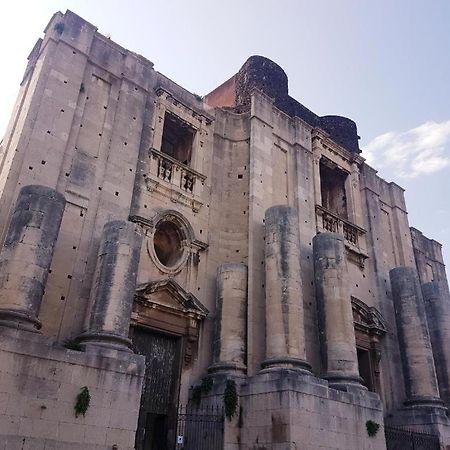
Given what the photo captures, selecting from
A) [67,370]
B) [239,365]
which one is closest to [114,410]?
[67,370]

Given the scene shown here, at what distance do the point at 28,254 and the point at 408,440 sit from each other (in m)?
11.9

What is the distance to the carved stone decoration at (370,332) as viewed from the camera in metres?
17.4

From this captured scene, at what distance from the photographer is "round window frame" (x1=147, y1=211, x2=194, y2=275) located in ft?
46.7

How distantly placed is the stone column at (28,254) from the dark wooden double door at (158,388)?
358cm

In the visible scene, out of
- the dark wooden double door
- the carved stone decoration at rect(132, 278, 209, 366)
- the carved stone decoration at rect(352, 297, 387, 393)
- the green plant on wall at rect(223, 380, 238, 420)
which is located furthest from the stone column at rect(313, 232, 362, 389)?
the dark wooden double door

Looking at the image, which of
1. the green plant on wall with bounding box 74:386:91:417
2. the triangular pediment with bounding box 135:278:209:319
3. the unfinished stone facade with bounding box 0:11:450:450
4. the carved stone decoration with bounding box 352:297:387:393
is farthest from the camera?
the carved stone decoration with bounding box 352:297:387:393

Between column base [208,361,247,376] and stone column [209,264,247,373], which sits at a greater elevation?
stone column [209,264,247,373]

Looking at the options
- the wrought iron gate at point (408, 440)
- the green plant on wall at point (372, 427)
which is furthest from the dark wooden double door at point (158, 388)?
the wrought iron gate at point (408, 440)

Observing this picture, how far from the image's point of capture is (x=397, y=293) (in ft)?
62.3

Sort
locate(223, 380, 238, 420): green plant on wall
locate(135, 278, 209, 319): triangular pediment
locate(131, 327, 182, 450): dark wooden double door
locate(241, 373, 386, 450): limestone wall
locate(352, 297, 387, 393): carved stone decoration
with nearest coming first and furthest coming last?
locate(241, 373, 386, 450): limestone wall, locate(223, 380, 238, 420): green plant on wall, locate(131, 327, 182, 450): dark wooden double door, locate(135, 278, 209, 319): triangular pediment, locate(352, 297, 387, 393): carved stone decoration

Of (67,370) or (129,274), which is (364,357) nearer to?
(129,274)

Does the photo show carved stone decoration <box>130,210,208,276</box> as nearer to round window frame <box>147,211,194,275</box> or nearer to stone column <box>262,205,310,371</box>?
round window frame <box>147,211,194,275</box>

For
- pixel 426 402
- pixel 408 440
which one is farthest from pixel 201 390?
pixel 426 402

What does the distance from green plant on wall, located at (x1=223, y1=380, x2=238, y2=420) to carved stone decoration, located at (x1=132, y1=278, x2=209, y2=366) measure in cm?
164
